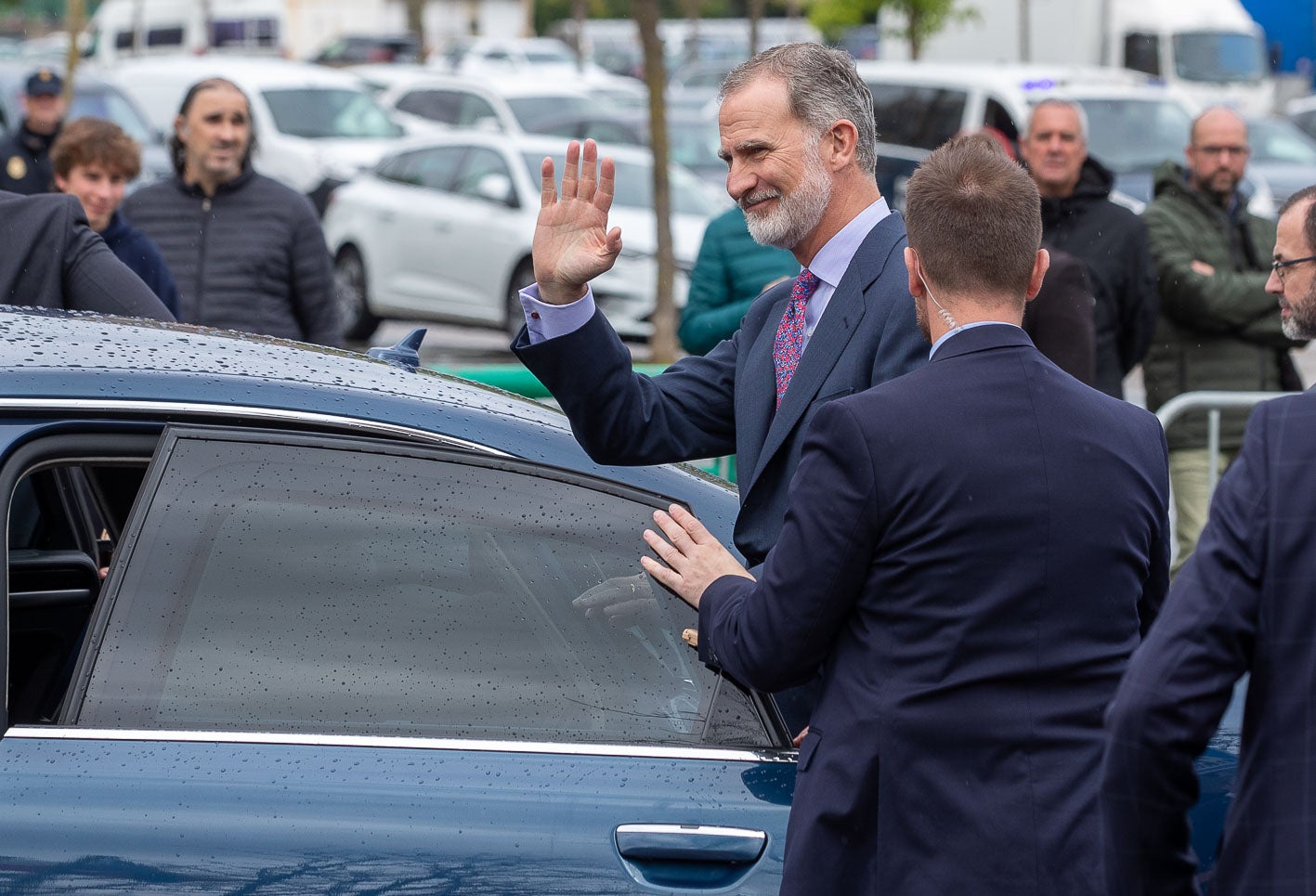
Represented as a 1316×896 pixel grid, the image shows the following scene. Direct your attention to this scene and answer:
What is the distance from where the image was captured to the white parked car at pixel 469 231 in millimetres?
12523

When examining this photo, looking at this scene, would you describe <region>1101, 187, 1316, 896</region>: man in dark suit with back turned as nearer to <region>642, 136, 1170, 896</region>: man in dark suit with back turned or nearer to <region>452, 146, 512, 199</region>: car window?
<region>642, 136, 1170, 896</region>: man in dark suit with back turned

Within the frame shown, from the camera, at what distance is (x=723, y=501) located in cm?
286

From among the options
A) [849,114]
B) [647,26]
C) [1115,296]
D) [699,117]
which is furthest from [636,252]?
[849,114]

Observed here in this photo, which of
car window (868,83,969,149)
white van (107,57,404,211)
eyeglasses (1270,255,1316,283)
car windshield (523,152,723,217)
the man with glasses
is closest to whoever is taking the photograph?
eyeglasses (1270,255,1316,283)

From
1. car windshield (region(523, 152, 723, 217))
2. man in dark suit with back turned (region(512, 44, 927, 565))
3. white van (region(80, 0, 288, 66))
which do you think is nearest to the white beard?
man in dark suit with back turned (region(512, 44, 927, 565))

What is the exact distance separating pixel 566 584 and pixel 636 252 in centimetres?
982

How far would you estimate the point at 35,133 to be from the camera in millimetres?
9781

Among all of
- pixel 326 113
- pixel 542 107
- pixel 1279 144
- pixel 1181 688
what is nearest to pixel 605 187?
pixel 1181 688

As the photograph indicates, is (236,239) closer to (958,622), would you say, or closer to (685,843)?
(685,843)

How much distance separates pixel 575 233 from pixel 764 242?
306 millimetres

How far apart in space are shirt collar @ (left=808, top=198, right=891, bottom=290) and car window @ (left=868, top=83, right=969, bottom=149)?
12.2 m

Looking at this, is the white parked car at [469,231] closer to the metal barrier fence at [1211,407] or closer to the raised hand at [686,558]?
the metal barrier fence at [1211,407]

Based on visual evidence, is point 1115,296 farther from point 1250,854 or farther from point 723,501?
point 1250,854

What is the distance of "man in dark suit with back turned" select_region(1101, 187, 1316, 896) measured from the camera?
6.16ft
